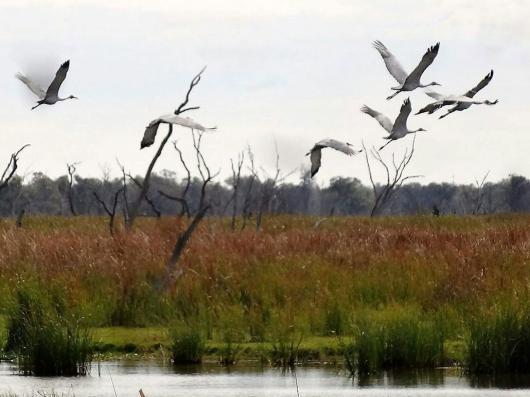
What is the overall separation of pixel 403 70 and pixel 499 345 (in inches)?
248

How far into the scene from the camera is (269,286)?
723 inches

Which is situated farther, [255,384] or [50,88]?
[50,88]

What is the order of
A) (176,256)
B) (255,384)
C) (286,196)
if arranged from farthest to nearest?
1. (286,196)
2. (176,256)
3. (255,384)

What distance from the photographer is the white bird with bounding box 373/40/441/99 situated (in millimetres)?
17953

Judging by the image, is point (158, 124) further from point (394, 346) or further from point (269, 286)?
point (394, 346)

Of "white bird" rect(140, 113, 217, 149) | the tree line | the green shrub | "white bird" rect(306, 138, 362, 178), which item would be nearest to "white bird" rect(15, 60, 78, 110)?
"white bird" rect(140, 113, 217, 149)

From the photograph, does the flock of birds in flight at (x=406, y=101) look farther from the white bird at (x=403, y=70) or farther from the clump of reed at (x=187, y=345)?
the clump of reed at (x=187, y=345)

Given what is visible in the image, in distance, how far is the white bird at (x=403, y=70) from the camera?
18.0 m

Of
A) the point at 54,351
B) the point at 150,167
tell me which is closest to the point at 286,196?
the point at 150,167

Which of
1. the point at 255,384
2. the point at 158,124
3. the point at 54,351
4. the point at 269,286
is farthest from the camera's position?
the point at 269,286

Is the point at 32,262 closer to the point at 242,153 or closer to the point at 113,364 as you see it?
the point at 113,364

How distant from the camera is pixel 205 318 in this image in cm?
1708

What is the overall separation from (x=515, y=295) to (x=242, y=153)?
27229 millimetres

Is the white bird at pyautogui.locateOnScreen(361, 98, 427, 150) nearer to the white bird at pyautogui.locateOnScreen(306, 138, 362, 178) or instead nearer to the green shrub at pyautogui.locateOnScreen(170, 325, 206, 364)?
the white bird at pyautogui.locateOnScreen(306, 138, 362, 178)
